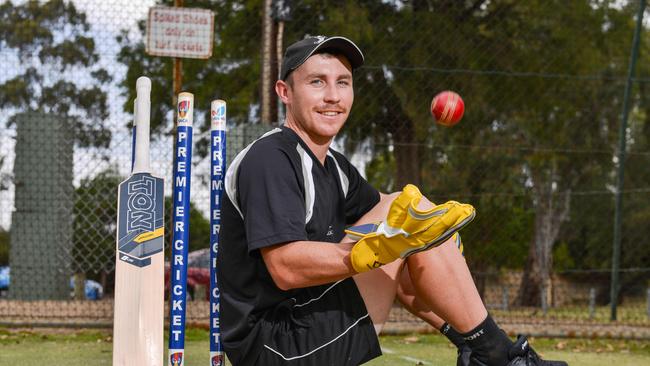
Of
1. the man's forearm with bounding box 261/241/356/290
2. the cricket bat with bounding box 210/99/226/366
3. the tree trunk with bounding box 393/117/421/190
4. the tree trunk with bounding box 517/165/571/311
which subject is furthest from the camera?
the tree trunk with bounding box 517/165/571/311

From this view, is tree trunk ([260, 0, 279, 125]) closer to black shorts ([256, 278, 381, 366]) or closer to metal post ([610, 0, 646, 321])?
metal post ([610, 0, 646, 321])

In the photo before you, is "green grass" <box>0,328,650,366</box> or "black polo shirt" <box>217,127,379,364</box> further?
"green grass" <box>0,328,650,366</box>

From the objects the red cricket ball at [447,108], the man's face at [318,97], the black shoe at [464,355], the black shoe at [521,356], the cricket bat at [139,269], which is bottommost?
the black shoe at [464,355]

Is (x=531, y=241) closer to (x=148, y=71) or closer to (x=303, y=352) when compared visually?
(x=148, y=71)

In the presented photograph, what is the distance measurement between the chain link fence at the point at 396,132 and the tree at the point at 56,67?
2 cm

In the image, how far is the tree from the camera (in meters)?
6.96

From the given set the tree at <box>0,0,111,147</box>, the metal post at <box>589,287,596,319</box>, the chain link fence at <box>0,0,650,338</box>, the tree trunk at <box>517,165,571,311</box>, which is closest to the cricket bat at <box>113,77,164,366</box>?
the chain link fence at <box>0,0,650,338</box>

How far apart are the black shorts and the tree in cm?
450

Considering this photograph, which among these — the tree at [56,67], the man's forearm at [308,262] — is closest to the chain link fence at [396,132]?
the tree at [56,67]

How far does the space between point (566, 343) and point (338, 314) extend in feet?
13.9

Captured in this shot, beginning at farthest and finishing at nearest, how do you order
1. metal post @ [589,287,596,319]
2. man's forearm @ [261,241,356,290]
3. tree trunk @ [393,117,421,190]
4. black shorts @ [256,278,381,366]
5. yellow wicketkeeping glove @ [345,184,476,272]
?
1. metal post @ [589,287,596,319]
2. tree trunk @ [393,117,421,190]
3. black shorts @ [256,278,381,366]
4. man's forearm @ [261,241,356,290]
5. yellow wicketkeeping glove @ [345,184,476,272]

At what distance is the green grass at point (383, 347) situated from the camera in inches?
191

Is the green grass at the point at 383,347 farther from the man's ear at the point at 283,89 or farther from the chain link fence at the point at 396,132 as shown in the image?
the man's ear at the point at 283,89

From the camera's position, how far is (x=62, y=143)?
693 cm
